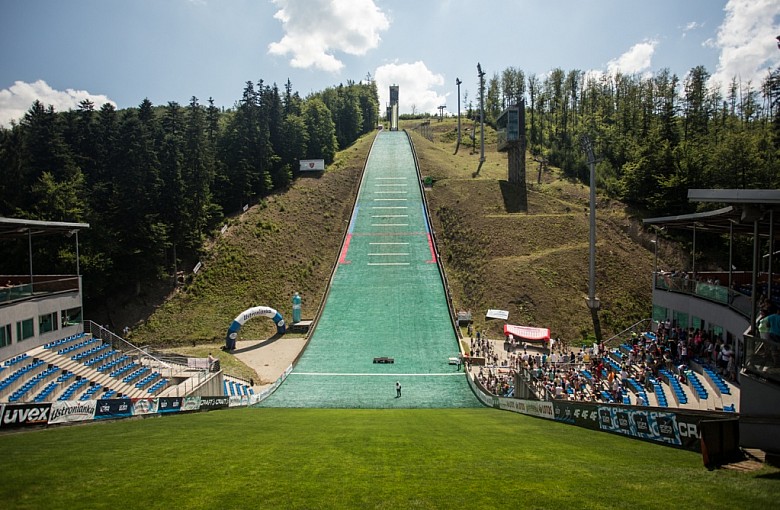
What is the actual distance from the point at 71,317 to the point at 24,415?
11.9 m

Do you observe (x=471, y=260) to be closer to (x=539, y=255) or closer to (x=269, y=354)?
(x=539, y=255)

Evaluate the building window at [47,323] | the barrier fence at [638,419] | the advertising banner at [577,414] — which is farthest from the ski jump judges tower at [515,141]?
the building window at [47,323]

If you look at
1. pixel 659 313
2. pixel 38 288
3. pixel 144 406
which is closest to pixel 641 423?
pixel 659 313

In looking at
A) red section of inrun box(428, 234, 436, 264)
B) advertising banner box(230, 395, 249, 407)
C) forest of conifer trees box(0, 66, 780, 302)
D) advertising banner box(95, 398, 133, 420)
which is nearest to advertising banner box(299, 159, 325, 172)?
forest of conifer trees box(0, 66, 780, 302)

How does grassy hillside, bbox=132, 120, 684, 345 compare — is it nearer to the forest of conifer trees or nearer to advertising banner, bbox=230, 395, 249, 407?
the forest of conifer trees

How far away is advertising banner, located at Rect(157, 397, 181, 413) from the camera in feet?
60.4

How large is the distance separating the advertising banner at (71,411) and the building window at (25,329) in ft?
24.3

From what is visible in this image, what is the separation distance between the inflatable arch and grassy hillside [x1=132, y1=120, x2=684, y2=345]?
1511mm

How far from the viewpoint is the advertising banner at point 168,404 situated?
18.4 m

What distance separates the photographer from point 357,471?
9773mm

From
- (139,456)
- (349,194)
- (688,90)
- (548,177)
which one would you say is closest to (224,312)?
(349,194)

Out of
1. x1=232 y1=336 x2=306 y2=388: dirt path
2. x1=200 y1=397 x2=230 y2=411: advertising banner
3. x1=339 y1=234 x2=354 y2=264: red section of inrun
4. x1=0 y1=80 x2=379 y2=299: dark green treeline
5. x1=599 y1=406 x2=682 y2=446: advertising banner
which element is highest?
x1=0 y1=80 x2=379 y2=299: dark green treeline

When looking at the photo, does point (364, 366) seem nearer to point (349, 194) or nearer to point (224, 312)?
point (224, 312)

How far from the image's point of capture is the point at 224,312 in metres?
39.2
